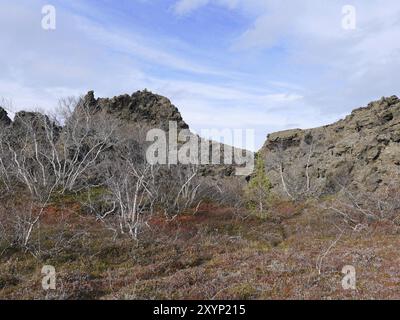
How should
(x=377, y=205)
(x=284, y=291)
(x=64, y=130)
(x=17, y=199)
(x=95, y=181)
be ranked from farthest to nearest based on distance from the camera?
(x=64, y=130) < (x=95, y=181) < (x=17, y=199) < (x=377, y=205) < (x=284, y=291)

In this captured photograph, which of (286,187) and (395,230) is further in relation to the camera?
(286,187)

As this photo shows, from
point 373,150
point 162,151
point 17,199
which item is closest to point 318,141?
point 373,150

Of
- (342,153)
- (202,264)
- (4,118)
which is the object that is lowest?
(202,264)

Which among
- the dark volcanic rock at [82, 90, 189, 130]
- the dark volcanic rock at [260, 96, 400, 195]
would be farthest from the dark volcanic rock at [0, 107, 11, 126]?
the dark volcanic rock at [260, 96, 400, 195]

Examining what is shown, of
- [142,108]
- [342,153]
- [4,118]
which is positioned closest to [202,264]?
[342,153]

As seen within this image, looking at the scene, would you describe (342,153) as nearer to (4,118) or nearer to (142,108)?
(142,108)

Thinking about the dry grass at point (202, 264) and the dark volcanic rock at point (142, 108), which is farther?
the dark volcanic rock at point (142, 108)

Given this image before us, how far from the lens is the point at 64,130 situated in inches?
1702

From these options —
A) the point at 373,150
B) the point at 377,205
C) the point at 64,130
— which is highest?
the point at 64,130

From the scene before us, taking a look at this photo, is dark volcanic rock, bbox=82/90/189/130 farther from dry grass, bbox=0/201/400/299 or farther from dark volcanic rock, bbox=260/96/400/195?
dry grass, bbox=0/201/400/299

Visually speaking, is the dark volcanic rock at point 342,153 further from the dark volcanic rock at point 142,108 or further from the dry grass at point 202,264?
the dark volcanic rock at point 142,108

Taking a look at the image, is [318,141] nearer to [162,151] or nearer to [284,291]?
[162,151]

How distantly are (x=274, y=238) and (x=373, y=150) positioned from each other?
701 inches

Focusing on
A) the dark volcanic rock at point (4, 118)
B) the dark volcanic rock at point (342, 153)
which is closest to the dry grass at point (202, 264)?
the dark volcanic rock at point (342, 153)
